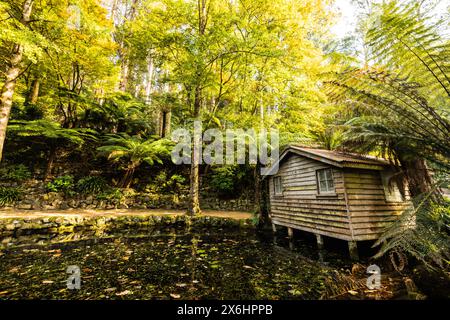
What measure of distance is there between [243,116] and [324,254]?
6.71m

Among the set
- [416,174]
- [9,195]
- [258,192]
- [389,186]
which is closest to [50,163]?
[9,195]

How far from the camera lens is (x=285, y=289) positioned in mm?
3299

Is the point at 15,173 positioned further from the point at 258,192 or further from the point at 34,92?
the point at 258,192

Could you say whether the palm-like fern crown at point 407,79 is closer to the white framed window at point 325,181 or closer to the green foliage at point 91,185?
the white framed window at point 325,181

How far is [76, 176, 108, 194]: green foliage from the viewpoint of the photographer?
34.1 ft

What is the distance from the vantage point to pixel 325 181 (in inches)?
238

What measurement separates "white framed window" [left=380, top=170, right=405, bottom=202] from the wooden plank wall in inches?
60.5

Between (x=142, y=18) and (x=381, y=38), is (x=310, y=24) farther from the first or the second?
(x=381, y=38)

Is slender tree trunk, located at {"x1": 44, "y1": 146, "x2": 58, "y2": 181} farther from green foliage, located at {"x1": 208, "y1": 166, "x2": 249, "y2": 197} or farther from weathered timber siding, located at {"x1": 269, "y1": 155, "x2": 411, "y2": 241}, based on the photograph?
weathered timber siding, located at {"x1": 269, "y1": 155, "x2": 411, "y2": 241}

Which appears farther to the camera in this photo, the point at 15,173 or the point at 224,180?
the point at 224,180

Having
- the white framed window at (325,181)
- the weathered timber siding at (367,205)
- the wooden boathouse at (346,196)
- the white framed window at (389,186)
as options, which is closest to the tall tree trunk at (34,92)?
the wooden boathouse at (346,196)

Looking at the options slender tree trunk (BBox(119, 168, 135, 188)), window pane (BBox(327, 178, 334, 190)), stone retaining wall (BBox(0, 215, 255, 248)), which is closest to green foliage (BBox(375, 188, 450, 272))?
window pane (BBox(327, 178, 334, 190))

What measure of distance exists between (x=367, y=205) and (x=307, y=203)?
1.70 m
